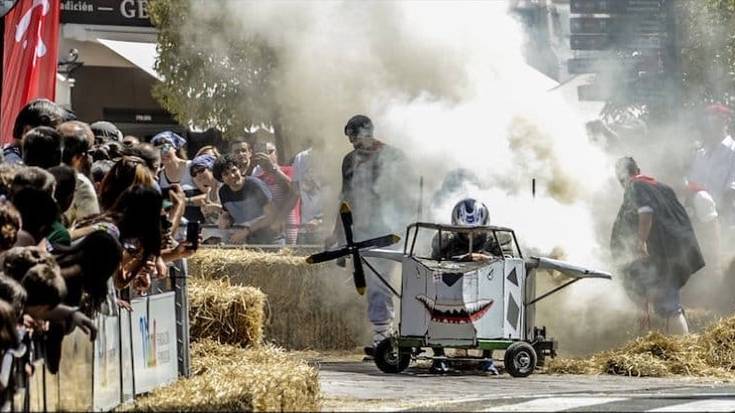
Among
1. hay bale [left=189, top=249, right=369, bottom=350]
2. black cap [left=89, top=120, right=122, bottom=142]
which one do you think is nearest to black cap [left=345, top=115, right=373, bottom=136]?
hay bale [left=189, top=249, right=369, bottom=350]

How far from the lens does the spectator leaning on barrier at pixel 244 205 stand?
62.7ft

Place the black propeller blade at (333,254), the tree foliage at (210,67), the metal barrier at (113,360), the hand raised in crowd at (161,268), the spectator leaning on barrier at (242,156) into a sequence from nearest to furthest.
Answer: the metal barrier at (113,360) → the hand raised in crowd at (161,268) → the black propeller blade at (333,254) → the spectator leaning on barrier at (242,156) → the tree foliage at (210,67)

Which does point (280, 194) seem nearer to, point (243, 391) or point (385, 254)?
point (385, 254)

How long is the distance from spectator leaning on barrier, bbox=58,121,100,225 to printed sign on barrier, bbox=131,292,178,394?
26.2 inches

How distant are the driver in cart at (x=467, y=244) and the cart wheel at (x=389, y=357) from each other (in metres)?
0.29

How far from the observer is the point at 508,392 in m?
13.4

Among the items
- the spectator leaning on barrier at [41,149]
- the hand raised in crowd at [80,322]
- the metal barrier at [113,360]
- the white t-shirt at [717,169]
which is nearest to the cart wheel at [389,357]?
the metal barrier at [113,360]

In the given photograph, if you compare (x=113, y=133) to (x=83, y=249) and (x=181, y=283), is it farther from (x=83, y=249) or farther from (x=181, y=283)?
(x=83, y=249)

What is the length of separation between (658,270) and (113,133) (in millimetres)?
6686

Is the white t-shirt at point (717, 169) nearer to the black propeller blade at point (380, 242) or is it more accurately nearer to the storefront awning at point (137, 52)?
the black propeller blade at point (380, 242)

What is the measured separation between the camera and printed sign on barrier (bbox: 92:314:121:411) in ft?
34.1

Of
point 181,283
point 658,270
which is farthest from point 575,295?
point 181,283

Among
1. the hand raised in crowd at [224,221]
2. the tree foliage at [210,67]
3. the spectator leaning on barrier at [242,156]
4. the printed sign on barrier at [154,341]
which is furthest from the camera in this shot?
the tree foliage at [210,67]

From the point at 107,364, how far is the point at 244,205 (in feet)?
28.7
